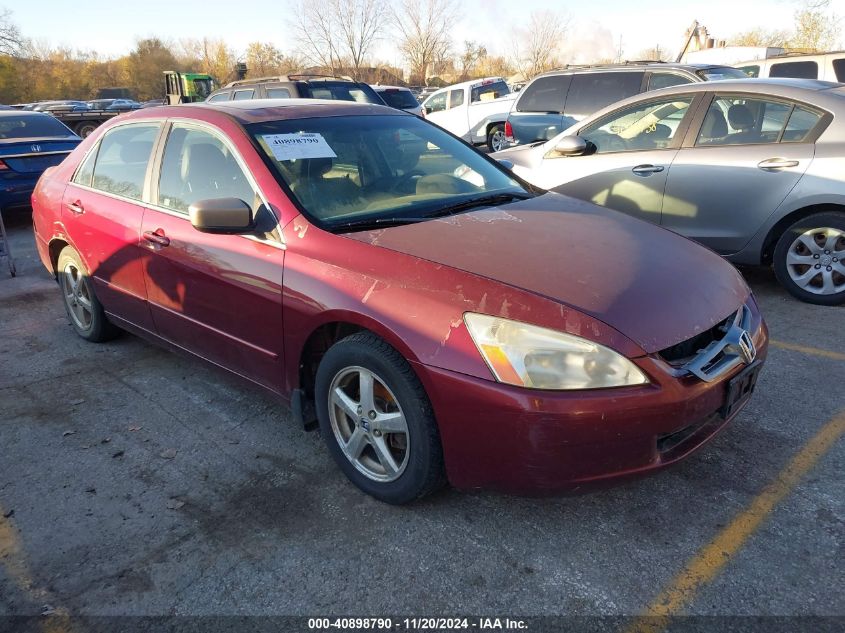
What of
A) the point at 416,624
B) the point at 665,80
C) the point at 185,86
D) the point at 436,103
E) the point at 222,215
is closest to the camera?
the point at 416,624

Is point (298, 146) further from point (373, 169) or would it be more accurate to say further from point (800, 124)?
point (800, 124)

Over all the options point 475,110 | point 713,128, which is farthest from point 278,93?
point 713,128

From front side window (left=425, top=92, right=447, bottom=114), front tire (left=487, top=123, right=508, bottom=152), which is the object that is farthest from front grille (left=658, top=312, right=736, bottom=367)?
front side window (left=425, top=92, right=447, bottom=114)

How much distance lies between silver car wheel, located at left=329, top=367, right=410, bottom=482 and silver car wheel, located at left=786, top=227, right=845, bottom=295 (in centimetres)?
386

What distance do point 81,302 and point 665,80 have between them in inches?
284

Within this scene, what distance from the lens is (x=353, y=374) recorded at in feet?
8.93

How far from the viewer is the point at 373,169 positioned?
3408 mm

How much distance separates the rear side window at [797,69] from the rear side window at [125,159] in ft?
37.3

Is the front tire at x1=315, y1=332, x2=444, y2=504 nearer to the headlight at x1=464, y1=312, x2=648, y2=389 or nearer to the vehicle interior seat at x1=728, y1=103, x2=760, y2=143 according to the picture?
the headlight at x1=464, y1=312, x2=648, y2=389

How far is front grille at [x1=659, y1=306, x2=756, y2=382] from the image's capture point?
2.36 meters

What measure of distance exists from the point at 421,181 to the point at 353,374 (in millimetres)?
1270

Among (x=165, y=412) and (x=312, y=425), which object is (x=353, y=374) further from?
(x=165, y=412)

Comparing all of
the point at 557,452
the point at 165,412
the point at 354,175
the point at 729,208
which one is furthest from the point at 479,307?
the point at 729,208

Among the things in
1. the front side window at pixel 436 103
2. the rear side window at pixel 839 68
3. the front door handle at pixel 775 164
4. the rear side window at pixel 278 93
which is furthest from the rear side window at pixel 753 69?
the front door handle at pixel 775 164
